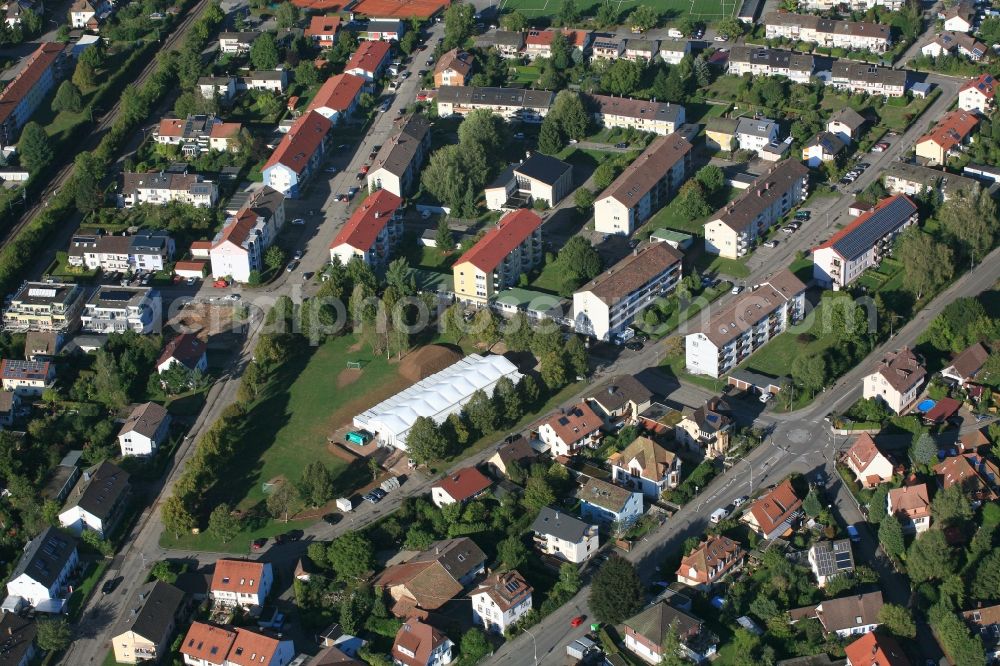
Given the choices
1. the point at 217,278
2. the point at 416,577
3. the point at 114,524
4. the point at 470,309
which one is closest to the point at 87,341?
the point at 217,278

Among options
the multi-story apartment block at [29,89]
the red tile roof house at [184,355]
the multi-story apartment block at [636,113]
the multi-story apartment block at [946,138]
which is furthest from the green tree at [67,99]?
the multi-story apartment block at [946,138]

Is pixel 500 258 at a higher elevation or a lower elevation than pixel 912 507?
higher

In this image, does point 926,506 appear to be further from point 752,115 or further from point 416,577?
point 752,115

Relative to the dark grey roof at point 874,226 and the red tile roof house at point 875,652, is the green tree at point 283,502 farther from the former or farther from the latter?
the dark grey roof at point 874,226

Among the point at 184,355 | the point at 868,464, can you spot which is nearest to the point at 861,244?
the point at 868,464

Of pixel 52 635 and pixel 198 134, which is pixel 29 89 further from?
pixel 52 635

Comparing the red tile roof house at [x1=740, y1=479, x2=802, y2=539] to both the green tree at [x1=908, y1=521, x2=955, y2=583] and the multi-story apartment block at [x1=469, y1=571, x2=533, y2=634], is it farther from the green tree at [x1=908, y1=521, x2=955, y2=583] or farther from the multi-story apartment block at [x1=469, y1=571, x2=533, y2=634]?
the multi-story apartment block at [x1=469, y1=571, x2=533, y2=634]
